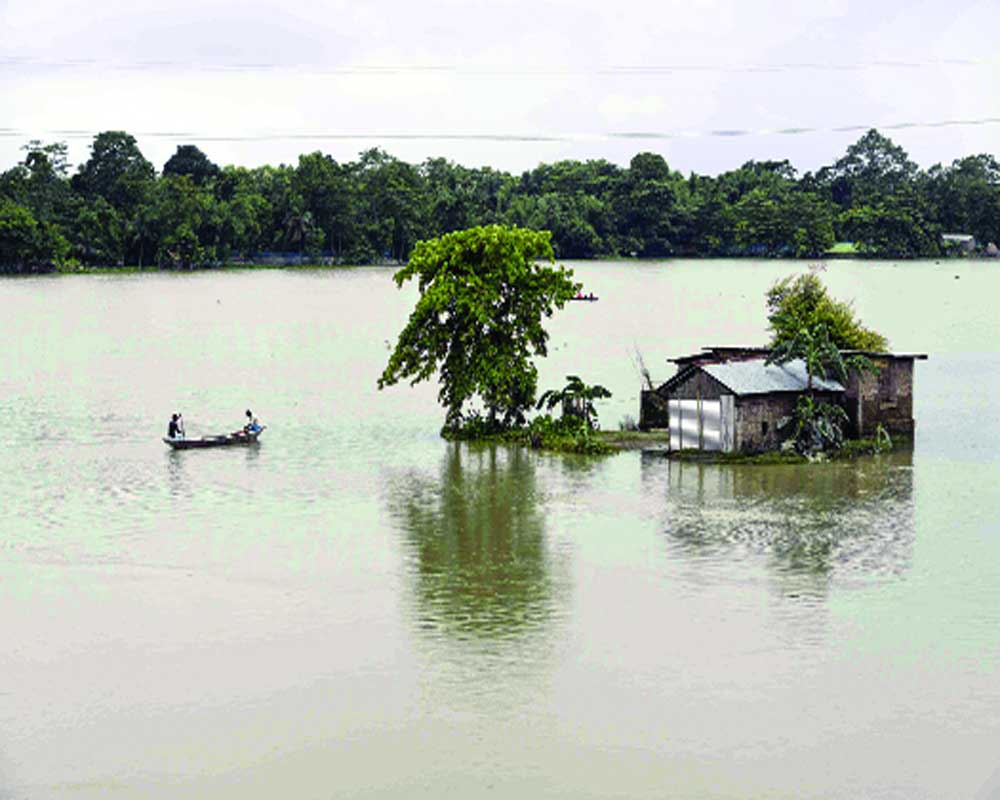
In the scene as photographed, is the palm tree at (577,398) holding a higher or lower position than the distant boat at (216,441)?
higher

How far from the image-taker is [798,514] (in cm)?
4031

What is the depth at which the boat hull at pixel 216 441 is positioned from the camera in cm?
5128

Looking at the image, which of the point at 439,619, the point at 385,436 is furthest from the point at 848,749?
the point at 385,436

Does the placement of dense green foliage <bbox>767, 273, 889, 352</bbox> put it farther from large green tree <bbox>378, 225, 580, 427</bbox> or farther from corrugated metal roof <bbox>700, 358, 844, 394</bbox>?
large green tree <bbox>378, 225, 580, 427</bbox>

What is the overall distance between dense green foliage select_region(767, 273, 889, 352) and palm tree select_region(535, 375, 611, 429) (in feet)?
18.2

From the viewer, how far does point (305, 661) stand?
29.0 m

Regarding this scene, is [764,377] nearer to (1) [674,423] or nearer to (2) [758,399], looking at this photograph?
(2) [758,399]

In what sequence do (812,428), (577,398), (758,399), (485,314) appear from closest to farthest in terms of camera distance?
1. (758,399)
2. (812,428)
3. (485,314)
4. (577,398)

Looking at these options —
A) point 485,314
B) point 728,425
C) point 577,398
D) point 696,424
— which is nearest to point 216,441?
point 485,314

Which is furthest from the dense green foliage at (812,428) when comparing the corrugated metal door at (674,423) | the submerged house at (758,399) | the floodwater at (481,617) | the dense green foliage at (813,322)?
the corrugated metal door at (674,423)

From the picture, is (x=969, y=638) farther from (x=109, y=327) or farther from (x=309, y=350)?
(x=109, y=327)

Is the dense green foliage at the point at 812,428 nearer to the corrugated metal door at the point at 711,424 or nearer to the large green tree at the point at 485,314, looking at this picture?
the corrugated metal door at the point at 711,424

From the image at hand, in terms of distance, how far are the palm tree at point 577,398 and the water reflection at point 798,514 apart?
2.81 metres

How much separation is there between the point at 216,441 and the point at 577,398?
450 inches
